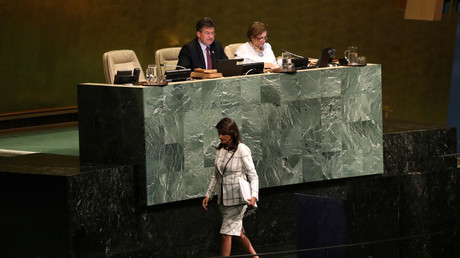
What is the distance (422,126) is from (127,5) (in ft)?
14.8

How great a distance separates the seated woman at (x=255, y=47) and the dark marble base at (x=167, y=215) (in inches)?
56.9

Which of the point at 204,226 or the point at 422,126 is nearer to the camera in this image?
the point at 204,226

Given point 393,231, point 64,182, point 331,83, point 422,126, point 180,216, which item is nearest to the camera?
point 393,231

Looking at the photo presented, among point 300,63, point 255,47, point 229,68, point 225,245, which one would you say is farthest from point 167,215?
point 255,47

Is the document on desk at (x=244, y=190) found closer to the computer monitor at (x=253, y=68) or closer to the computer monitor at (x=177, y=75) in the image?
the computer monitor at (x=177, y=75)

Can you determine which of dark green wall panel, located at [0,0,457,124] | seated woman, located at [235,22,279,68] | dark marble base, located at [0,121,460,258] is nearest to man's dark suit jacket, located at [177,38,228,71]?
seated woman, located at [235,22,279,68]

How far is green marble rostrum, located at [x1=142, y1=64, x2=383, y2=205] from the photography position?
24.4 ft

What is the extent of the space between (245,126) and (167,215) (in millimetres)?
982

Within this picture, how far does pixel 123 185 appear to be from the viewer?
24.2 feet

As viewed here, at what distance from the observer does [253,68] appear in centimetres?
816

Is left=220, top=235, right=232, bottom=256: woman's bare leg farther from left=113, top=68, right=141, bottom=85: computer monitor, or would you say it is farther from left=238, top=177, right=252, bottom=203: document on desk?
left=113, top=68, right=141, bottom=85: computer monitor

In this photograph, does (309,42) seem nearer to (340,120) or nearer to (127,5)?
(127,5)

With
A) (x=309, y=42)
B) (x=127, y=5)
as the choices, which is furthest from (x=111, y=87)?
(x=309, y=42)

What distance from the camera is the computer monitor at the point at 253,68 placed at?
319 inches
